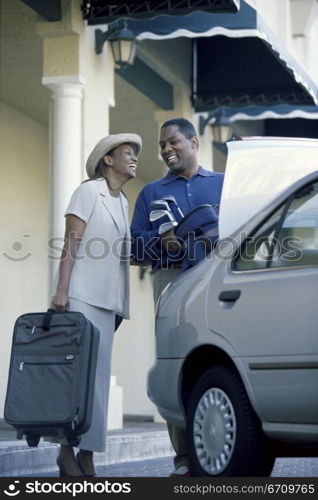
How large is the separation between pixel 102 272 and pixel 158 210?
1.53 ft

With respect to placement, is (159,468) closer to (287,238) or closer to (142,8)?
(287,238)

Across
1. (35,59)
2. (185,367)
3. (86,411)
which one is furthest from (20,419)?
(35,59)

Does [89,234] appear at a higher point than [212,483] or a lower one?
higher

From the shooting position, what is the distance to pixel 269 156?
6766mm

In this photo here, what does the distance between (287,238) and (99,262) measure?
1465 mm

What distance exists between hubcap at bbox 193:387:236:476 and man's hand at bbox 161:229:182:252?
1.13 m

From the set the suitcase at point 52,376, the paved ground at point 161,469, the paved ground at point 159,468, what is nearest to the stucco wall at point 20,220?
the paved ground at point 159,468

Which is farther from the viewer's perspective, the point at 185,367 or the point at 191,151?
the point at 191,151

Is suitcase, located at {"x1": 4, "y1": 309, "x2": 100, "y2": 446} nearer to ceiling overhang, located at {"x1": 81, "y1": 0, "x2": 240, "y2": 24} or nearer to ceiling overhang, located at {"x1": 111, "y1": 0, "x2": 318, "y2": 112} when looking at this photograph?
ceiling overhang, located at {"x1": 81, "y1": 0, "x2": 240, "y2": 24}

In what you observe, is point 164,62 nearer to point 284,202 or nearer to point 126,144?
point 126,144

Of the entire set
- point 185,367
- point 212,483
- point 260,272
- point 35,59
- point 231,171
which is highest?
point 35,59

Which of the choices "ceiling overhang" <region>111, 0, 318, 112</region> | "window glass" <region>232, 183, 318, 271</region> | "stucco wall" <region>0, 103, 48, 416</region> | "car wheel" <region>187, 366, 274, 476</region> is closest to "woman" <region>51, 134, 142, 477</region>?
"car wheel" <region>187, 366, 274, 476</region>

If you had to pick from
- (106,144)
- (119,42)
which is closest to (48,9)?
(119,42)

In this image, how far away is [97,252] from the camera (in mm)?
7289
